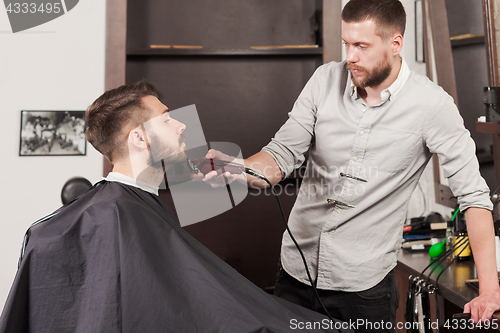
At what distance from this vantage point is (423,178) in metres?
2.76

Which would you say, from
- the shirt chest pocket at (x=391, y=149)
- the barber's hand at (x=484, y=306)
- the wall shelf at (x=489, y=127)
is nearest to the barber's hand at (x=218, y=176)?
the shirt chest pocket at (x=391, y=149)

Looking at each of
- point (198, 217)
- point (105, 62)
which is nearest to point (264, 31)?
point (105, 62)

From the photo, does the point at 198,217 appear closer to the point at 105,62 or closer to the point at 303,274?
the point at 105,62

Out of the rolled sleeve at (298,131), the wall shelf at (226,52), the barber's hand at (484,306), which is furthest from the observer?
the wall shelf at (226,52)

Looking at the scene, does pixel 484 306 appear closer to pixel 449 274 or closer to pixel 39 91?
pixel 449 274

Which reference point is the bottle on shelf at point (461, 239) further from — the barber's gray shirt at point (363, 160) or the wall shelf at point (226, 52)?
the wall shelf at point (226, 52)

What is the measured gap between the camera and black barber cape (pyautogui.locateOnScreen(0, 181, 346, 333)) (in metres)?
1.15

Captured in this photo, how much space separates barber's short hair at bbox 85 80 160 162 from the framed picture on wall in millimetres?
1043

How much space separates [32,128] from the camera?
2387 mm

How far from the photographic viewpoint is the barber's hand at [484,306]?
4.10 feet

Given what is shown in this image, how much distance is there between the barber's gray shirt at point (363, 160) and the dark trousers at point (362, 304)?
0.11 ft

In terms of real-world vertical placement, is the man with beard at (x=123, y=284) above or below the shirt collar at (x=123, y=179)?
below

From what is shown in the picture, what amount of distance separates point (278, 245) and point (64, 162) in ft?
4.85

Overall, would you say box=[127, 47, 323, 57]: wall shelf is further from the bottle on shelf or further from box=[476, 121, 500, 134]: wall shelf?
the bottle on shelf
